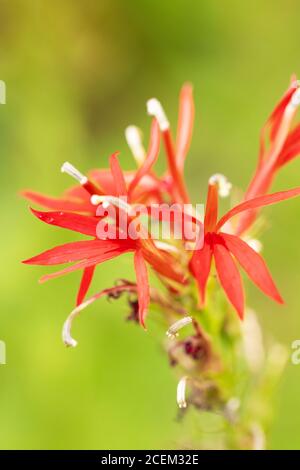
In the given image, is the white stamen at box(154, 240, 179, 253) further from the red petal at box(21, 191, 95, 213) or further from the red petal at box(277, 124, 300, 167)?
the red petal at box(277, 124, 300, 167)

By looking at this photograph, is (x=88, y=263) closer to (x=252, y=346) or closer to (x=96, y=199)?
(x=96, y=199)

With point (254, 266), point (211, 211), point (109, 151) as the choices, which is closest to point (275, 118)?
point (211, 211)

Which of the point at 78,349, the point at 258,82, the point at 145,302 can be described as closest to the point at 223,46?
the point at 258,82
